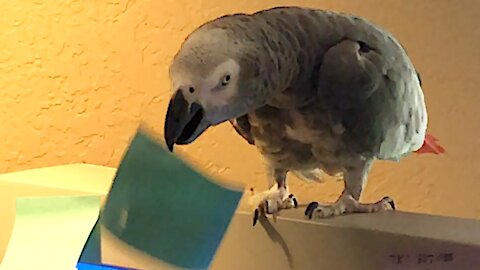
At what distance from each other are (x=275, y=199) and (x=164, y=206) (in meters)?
0.18

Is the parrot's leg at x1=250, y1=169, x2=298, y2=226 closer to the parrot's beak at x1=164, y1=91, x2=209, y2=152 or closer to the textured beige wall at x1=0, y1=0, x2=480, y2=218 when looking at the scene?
the parrot's beak at x1=164, y1=91, x2=209, y2=152

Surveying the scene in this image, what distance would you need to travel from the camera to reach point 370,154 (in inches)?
24.1

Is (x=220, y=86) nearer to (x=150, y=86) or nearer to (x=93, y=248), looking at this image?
(x=93, y=248)

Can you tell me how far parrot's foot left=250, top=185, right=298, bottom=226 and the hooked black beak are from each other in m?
0.11

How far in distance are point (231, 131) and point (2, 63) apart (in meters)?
0.40

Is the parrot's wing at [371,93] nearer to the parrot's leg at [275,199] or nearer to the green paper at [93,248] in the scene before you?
the parrot's leg at [275,199]

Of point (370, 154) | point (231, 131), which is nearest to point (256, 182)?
point (231, 131)

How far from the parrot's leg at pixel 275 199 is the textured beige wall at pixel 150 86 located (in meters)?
0.35

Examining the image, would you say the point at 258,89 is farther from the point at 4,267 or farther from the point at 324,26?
the point at 4,267

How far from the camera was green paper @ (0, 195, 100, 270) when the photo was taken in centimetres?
59

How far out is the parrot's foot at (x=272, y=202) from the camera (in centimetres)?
56

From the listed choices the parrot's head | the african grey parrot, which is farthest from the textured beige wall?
the parrot's head

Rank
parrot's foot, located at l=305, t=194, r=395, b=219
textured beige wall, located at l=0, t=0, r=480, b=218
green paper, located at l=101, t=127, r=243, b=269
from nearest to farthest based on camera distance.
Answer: green paper, located at l=101, t=127, r=243, b=269 → parrot's foot, located at l=305, t=194, r=395, b=219 → textured beige wall, located at l=0, t=0, r=480, b=218

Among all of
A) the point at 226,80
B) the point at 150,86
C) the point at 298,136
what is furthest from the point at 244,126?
the point at 150,86
